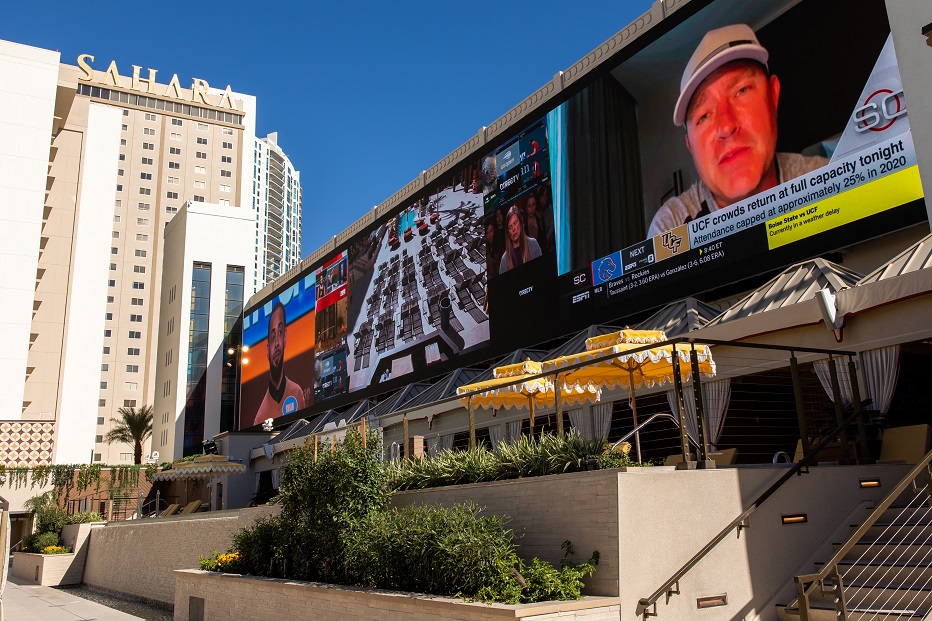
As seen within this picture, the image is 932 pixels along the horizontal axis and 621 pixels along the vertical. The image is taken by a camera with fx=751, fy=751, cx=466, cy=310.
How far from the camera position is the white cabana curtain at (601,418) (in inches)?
704

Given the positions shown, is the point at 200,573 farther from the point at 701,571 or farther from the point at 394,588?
the point at 701,571

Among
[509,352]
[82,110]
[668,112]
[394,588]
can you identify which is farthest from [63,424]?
[394,588]

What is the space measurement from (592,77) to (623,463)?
17.8 meters

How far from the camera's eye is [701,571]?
7293 millimetres

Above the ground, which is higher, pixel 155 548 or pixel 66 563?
pixel 155 548

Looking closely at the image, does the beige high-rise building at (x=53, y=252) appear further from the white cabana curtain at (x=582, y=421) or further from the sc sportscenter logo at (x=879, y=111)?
the sc sportscenter logo at (x=879, y=111)

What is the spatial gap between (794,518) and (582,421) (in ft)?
34.1

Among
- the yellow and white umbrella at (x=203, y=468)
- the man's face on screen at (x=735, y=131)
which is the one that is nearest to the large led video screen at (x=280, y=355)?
the yellow and white umbrella at (x=203, y=468)

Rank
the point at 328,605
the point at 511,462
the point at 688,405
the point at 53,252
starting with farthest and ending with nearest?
the point at 53,252
the point at 688,405
the point at 328,605
the point at 511,462

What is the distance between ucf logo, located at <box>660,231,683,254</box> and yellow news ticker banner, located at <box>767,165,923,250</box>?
263 cm

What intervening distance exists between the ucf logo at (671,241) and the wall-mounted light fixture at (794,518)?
38.5 feet

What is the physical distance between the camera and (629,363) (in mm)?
11781

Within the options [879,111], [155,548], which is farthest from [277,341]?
[879,111]

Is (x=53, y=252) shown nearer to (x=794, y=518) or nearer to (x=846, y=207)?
(x=846, y=207)
